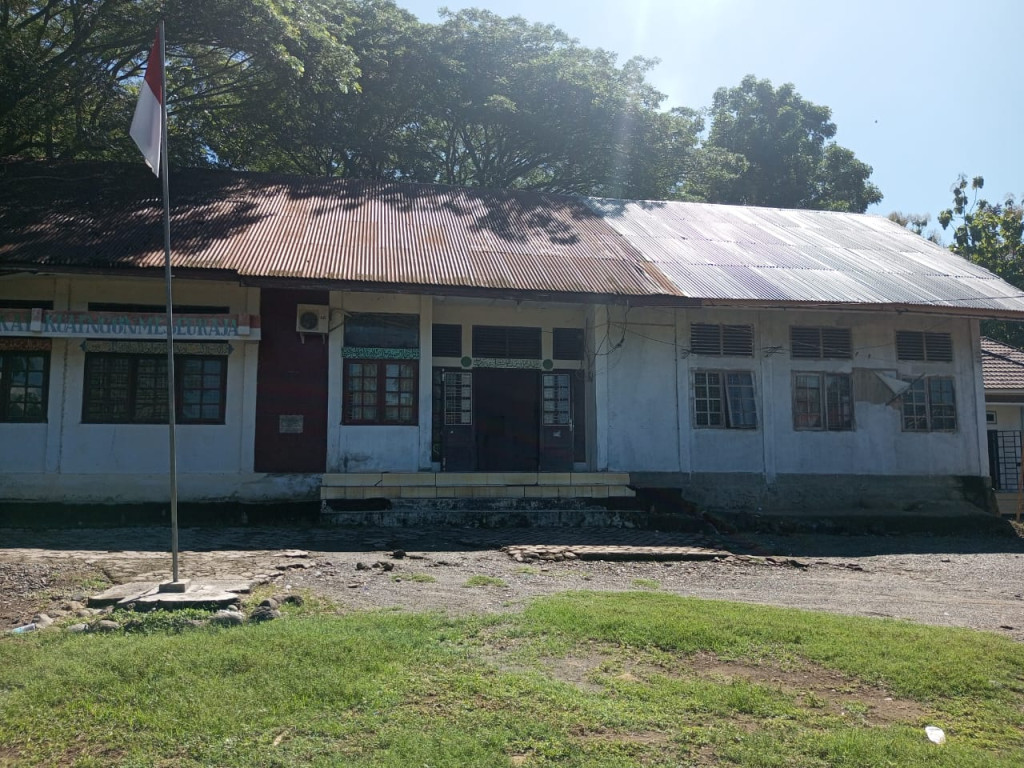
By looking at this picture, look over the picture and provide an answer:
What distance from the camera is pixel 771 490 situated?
15.3 m

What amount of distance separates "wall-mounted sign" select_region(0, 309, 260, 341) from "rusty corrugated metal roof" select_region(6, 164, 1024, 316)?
1.09 m

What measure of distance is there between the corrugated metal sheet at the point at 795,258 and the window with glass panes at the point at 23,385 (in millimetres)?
10894

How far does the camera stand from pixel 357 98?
23703 mm

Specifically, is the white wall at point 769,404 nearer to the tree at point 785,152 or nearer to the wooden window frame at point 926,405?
the wooden window frame at point 926,405

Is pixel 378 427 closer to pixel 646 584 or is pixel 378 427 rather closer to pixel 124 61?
pixel 646 584

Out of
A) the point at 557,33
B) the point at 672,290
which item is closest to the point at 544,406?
the point at 672,290

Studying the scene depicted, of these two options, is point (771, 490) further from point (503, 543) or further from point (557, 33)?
point (557, 33)

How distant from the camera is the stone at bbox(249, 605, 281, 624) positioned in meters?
6.20

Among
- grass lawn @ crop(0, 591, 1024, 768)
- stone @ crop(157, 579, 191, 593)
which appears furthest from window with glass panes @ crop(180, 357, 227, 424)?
grass lawn @ crop(0, 591, 1024, 768)

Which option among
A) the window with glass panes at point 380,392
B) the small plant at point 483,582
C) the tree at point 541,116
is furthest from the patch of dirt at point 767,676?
the tree at point 541,116

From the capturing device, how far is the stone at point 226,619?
19.7ft

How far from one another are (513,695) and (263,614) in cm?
257

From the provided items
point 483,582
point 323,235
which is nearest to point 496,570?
point 483,582

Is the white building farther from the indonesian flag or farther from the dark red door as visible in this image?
the indonesian flag
